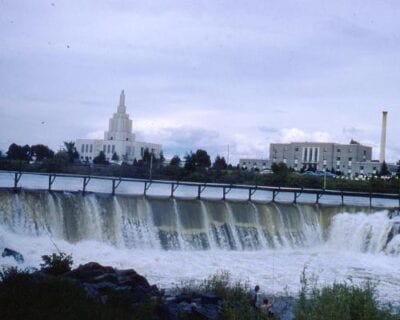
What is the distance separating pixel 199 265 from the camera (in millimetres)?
26156

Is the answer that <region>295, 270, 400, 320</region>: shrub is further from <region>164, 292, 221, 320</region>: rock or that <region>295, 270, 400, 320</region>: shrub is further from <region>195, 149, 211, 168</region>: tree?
<region>195, 149, 211, 168</region>: tree

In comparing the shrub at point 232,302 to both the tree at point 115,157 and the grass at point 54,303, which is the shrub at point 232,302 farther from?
the tree at point 115,157

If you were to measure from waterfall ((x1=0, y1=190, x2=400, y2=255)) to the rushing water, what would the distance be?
1.8 inches

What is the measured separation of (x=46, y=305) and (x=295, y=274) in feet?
54.8

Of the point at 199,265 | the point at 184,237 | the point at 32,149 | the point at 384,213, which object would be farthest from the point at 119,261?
the point at 32,149

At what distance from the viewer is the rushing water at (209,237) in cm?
2530

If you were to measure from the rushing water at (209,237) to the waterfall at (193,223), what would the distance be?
0.05 m

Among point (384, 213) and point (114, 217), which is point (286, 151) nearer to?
point (384, 213)

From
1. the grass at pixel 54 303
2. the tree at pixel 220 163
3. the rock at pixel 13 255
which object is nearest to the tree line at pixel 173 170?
the tree at pixel 220 163

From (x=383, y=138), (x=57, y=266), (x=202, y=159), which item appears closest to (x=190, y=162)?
(x=202, y=159)

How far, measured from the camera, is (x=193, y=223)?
103 ft

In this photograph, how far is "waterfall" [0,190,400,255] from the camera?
89.2 ft

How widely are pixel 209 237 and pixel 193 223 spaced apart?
1.01m

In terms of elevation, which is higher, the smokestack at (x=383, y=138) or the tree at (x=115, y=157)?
the smokestack at (x=383, y=138)
